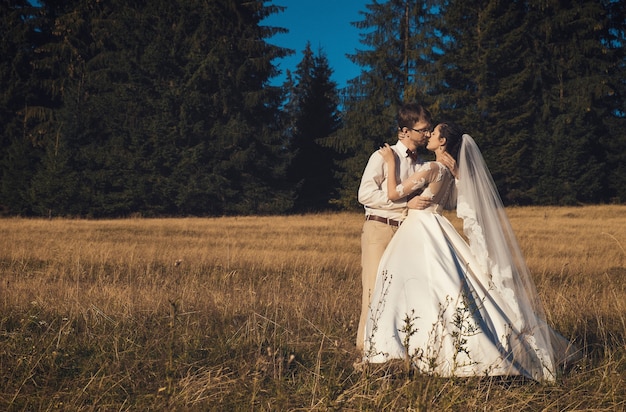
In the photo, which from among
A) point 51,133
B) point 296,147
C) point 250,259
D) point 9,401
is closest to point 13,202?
point 51,133

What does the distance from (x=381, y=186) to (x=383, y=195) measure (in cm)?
16

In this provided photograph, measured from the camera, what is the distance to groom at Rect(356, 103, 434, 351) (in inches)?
190

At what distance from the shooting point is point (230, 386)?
383cm

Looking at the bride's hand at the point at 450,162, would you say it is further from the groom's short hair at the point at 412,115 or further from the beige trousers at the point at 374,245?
the beige trousers at the point at 374,245

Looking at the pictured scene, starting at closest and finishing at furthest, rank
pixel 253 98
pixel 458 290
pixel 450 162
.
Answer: pixel 458 290, pixel 450 162, pixel 253 98

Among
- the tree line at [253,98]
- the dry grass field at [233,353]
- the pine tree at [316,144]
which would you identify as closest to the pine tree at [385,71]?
the tree line at [253,98]

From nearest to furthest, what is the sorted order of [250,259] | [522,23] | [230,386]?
[230,386], [250,259], [522,23]

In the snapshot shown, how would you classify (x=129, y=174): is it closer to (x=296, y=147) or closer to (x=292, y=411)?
(x=296, y=147)

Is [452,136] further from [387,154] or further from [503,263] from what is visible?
[503,263]

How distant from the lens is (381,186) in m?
4.99

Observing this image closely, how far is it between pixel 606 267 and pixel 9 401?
407 inches

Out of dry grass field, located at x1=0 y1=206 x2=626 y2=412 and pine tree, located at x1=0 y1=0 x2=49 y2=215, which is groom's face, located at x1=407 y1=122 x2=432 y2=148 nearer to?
dry grass field, located at x1=0 y1=206 x2=626 y2=412

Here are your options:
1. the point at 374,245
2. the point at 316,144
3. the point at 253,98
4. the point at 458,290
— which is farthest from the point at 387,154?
the point at 316,144

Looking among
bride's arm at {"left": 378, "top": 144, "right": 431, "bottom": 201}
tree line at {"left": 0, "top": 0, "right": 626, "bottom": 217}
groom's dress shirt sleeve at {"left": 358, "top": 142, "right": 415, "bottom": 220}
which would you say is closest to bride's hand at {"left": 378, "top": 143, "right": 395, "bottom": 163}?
bride's arm at {"left": 378, "top": 144, "right": 431, "bottom": 201}
